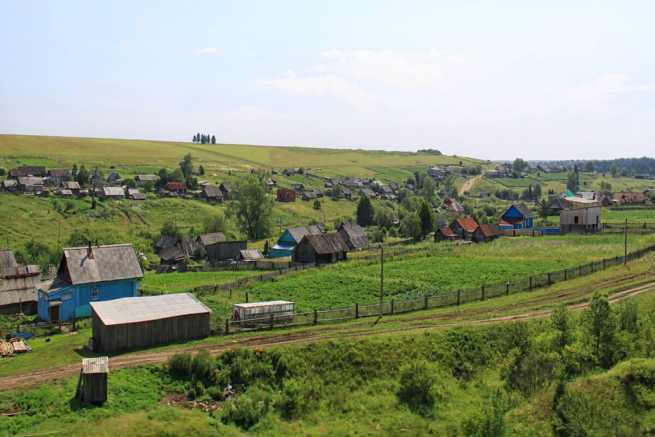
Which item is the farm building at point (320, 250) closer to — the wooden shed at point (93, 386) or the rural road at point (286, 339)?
the rural road at point (286, 339)

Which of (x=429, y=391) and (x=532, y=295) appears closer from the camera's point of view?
(x=429, y=391)

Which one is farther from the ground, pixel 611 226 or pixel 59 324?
pixel 611 226

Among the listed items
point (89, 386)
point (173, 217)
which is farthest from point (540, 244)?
point (173, 217)

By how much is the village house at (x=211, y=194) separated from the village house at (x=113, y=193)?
63.5 ft

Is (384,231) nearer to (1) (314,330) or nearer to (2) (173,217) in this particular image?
(2) (173,217)

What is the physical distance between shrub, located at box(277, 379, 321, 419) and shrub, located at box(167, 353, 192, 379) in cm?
474

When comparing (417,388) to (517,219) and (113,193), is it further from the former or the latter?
(113,193)

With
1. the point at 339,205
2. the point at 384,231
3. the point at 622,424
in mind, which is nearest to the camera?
the point at 622,424

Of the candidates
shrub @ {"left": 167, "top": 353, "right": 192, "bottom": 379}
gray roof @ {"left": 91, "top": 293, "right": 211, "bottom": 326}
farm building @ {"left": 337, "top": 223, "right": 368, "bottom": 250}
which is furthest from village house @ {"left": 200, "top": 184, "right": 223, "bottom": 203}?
shrub @ {"left": 167, "top": 353, "right": 192, "bottom": 379}

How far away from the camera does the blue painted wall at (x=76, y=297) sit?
4488cm

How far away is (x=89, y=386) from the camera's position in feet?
83.9

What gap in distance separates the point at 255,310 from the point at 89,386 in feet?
45.3

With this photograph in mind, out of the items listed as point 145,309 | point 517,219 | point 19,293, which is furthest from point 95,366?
point 517,219

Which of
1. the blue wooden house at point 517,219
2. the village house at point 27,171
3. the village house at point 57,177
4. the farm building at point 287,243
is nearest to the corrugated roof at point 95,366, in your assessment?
the farm building at point 287,243
